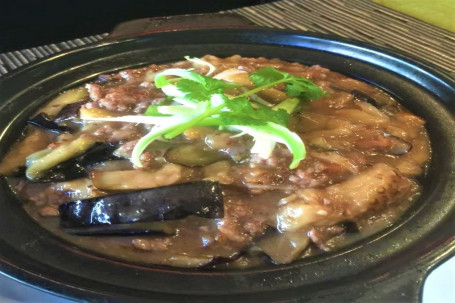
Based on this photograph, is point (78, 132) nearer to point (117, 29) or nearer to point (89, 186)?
point (89, 186)

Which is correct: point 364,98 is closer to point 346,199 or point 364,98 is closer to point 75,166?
point 346,199

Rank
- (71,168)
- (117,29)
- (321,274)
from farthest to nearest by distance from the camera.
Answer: (117,29) → (71,168) → (321,274)

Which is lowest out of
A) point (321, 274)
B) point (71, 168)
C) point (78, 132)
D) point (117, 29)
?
point (321, 274)

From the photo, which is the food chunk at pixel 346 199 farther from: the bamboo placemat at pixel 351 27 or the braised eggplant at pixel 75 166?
the bamboo placemat at pixel 351 27

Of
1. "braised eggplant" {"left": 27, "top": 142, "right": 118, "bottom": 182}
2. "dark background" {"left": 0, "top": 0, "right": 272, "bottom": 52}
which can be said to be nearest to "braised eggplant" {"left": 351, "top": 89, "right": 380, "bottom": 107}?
"braised eggplant" {"left": 27, "top": 142, "right": 118, "bottom": 182}

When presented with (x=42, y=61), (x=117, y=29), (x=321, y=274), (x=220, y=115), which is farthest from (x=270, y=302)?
(x=117, y=29)
